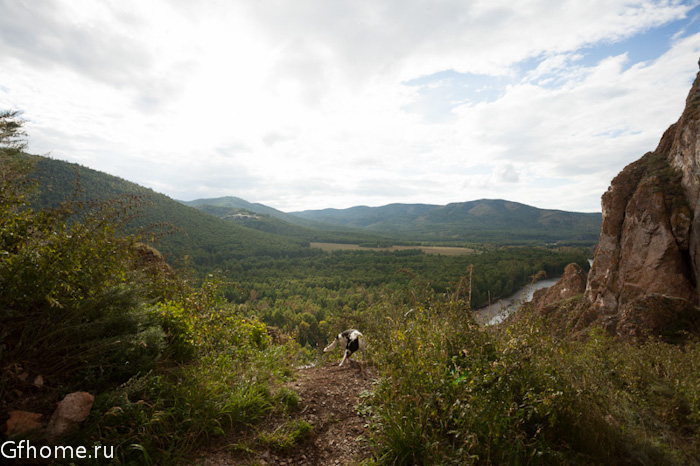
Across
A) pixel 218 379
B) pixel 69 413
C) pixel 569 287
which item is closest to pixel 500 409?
pixel 218 379

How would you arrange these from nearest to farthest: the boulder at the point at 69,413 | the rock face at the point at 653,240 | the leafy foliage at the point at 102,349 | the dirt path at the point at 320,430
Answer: the boulder at the point at 69,413, the leafy foliage at the point at 102,349, the dirt path at the point at 320,430, the rock face at the point at 653,240

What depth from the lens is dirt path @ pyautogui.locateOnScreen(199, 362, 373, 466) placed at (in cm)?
267

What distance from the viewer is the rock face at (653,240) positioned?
1194 cm

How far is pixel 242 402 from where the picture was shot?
312 centimetres

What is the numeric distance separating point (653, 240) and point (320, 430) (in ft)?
66.8

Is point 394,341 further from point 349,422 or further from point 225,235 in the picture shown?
point 225,235

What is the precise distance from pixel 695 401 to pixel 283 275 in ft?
187

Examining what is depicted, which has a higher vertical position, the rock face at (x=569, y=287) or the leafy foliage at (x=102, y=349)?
the leafy foliage at (x=102, y=349)

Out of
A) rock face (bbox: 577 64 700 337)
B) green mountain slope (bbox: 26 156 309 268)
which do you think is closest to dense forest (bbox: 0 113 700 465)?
rock face (bbox: 577 64 700 337)

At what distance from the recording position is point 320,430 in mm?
3225

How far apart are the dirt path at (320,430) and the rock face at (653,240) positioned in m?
12.5

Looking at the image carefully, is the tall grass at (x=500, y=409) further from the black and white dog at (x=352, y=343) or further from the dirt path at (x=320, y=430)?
the black and white dog at (x=352, y=343)

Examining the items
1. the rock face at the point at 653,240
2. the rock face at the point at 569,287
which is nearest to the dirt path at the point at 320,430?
the rock face at the point at 653,240

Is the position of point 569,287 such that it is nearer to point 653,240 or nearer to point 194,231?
point 653,240
